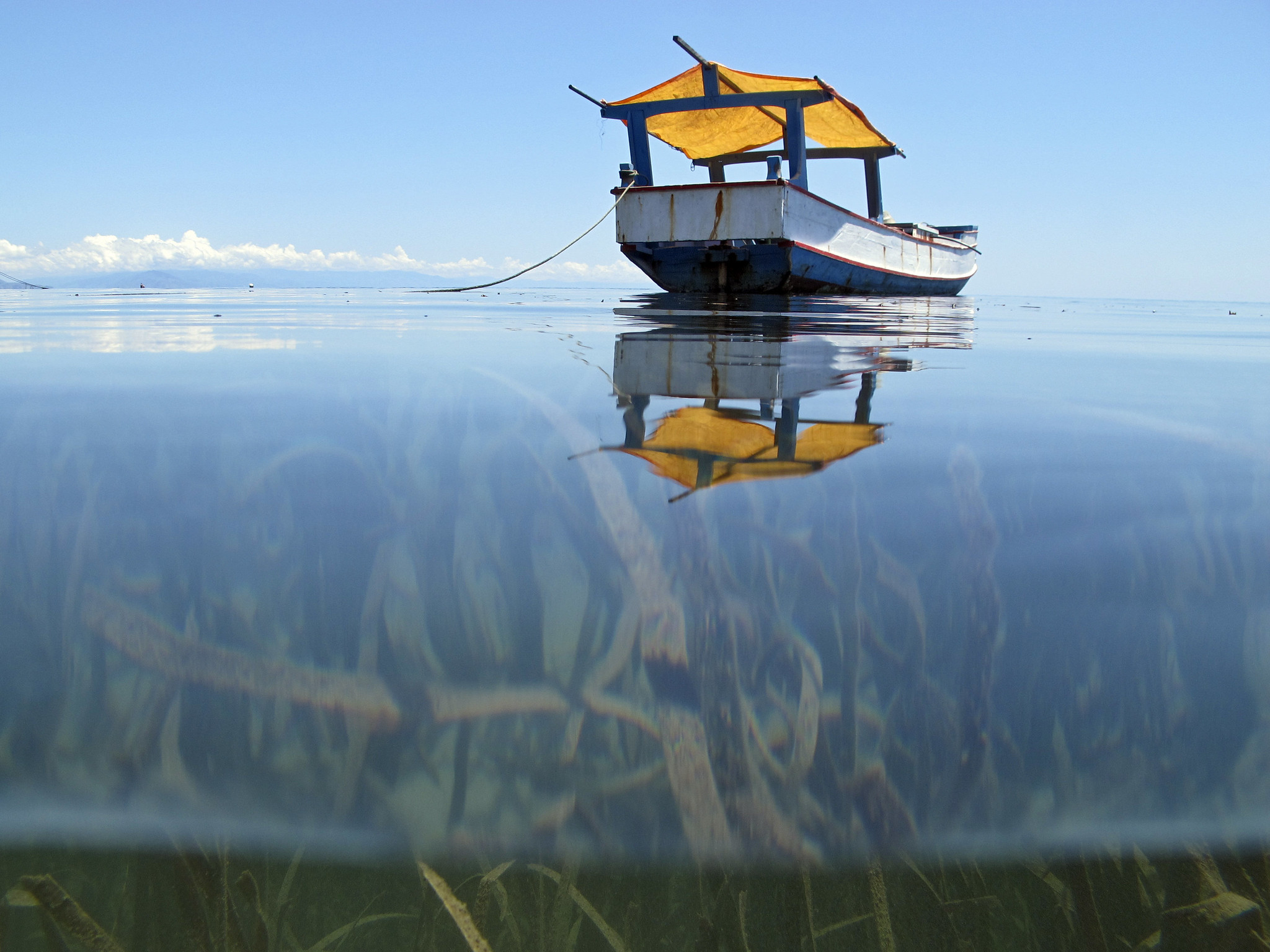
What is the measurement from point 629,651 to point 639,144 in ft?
52.8

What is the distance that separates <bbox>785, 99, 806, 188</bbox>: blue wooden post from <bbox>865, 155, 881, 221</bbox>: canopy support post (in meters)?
5.24

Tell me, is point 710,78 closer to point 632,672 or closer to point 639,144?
point 639,144

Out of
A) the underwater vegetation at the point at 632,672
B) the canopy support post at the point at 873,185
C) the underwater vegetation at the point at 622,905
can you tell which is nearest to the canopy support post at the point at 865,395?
the underwater vegetation at the point at 632,672

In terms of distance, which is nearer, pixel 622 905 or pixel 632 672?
pixel 622 905

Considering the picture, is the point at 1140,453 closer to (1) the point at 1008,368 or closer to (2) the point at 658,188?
(1) the point at 1008,368

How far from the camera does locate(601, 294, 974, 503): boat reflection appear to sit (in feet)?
5.89

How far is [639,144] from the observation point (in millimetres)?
15531

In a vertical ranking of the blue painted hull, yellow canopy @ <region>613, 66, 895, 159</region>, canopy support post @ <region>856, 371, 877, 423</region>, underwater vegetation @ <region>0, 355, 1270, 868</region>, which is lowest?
underwater vegetation @ <region>0, 355, 1270, 868</region>

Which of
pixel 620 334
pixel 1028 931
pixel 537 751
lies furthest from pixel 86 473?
pixel 620 334

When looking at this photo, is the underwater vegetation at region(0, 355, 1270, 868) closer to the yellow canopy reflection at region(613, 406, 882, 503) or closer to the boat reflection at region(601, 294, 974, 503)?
the yellow canopy reflection at region(613, 406, 882, 503)

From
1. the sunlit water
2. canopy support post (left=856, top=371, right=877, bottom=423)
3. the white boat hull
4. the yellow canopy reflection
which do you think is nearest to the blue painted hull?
the white boat hull

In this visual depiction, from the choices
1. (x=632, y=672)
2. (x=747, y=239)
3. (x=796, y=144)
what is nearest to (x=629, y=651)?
(x=632, y=672)

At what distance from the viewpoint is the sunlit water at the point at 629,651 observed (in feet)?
2.41

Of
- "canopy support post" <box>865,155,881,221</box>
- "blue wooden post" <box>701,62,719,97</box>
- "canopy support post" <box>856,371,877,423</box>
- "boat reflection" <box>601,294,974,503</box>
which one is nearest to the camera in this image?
"boat reflection" <box>601,294,974,503</box>
